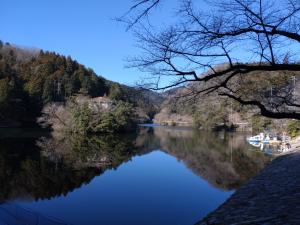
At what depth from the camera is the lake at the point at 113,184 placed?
9.22 m

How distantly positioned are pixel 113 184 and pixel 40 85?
42.0 meters

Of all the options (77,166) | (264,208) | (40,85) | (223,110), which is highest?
(40,85)

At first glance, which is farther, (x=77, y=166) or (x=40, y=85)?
(x=40, y=85)

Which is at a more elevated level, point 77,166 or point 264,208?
point 264,208

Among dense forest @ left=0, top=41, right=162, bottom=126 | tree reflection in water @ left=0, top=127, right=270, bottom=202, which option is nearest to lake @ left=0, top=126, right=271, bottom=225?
tree reflection in water @ left=0, top=127, right=270, bottom=202

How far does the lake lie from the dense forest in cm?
2313

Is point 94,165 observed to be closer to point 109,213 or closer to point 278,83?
point 109,213

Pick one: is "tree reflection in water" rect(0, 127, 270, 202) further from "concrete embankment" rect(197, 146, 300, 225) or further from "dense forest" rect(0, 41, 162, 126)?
"dense forest" rect(0, 41, 162, 126)

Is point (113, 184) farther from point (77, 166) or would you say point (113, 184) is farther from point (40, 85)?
point (40, 85)

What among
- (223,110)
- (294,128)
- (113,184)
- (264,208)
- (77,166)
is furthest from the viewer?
(223,110)

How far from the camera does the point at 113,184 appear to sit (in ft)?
44.1

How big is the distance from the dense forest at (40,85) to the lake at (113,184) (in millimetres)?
23133

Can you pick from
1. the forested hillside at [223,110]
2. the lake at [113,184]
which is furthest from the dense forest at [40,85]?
the lake at [113,184]

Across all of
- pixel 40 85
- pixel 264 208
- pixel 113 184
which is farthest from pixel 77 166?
pixel 40 85
